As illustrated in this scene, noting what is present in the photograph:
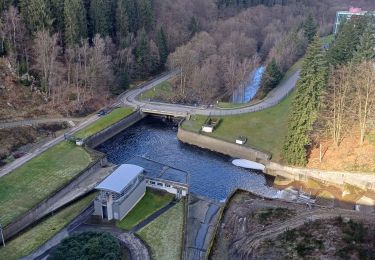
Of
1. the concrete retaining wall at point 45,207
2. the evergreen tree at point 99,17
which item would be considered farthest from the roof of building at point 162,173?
the evergreen tree at point 99,17

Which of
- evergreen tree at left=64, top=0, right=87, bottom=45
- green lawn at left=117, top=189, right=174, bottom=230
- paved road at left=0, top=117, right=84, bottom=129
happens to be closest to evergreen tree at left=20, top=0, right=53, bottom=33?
evergreen tree at left=64, top=0, right=87, bottom=45

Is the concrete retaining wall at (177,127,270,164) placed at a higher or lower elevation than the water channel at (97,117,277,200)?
higher

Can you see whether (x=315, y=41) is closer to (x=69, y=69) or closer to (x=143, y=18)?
(x=69, y=69)

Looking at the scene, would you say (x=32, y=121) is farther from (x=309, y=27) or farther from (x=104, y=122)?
(x=309, y=27)

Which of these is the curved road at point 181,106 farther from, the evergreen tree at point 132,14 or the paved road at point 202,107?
the evergreen tree at point 132,14

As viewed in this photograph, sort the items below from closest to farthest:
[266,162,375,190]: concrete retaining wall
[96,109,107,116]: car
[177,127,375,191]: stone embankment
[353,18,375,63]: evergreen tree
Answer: [266,162,375,190]: concrete retaining wall, [177,127,375,191]: stone embankment, [353,18,375,63]: evergreen tree, [96,109,107,116]: car

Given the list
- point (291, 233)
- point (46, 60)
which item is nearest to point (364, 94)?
point (291, 233)

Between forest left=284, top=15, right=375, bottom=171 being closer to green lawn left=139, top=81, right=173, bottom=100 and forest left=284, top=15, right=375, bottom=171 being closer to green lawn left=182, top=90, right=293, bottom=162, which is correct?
green lawn left=182, top=90, right=293, bottom=162

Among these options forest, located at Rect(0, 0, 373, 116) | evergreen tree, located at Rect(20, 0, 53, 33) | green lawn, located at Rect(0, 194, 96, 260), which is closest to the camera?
green lawn, located at Rect(0, 194, 96, 260)
